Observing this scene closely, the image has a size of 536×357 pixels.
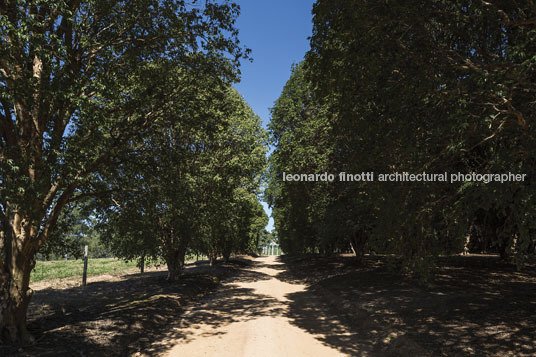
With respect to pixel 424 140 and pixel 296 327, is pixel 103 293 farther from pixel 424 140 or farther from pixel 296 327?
pixel 424 140

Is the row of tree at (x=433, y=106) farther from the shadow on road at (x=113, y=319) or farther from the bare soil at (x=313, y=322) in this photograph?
the shadow on road at (x=113, y=319)

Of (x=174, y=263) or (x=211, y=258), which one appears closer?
(x=174, y=263)

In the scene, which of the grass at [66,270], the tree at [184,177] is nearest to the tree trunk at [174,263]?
the tree at [184,177]

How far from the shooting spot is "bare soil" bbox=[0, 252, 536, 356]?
623 cm

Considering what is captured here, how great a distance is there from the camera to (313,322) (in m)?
8.95

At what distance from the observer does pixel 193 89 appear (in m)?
9.63

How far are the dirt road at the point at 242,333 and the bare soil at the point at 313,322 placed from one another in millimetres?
24

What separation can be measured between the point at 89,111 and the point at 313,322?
8237 mm

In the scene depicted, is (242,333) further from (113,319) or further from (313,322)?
(113,319)

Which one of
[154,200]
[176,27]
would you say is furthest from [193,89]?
[154,200]

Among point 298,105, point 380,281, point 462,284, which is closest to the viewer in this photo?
point 462,284

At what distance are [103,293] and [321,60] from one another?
14.4m

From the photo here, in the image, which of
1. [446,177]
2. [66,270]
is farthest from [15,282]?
[66,270]

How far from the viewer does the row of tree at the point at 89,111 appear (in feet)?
18.7
